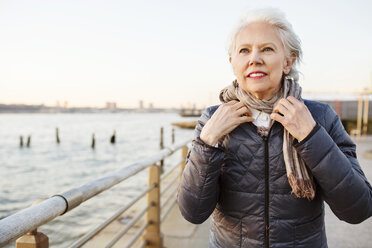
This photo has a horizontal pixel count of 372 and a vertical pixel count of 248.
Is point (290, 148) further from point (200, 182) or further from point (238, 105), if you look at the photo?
point (200, 182)

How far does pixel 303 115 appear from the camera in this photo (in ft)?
3.14

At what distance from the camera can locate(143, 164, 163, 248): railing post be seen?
267 centimetres

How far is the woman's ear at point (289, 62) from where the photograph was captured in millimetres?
1115

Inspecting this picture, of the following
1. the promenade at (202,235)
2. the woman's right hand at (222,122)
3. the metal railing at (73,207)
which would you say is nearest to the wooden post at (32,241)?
the metal railing at (73,207)

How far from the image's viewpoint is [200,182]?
3.32 ft

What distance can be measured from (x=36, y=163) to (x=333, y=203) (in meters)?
22.3

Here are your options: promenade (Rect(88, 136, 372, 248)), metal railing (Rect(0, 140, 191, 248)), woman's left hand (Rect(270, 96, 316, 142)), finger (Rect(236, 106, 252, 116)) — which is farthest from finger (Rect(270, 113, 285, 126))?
promenade (Rect(88, 136, 372, 248))

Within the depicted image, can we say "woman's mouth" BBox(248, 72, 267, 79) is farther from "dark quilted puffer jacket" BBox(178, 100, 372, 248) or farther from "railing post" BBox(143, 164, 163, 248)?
"railing post" BBox(143, 164, 163, 248)

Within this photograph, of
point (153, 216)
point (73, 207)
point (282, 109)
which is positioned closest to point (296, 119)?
point (282, 109)

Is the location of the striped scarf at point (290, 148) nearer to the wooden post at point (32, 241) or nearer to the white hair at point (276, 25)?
the white hair at point (276, 25)

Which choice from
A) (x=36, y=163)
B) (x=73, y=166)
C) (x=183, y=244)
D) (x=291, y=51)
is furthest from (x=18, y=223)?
(x=36, y=163)

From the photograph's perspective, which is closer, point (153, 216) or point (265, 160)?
point (265, 160)

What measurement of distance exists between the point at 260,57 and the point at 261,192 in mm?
495

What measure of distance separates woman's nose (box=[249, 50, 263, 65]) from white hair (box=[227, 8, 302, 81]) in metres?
0.11
